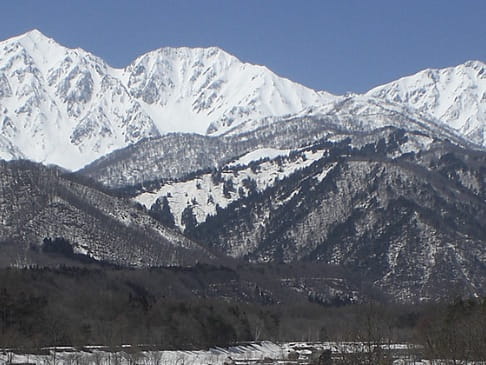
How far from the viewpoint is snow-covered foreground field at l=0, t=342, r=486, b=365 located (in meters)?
123

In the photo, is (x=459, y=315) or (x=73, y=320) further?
(x=73, y=320)

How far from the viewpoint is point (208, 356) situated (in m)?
163

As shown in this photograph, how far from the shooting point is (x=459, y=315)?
14138 cm

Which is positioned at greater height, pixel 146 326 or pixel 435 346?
pixel 146 326

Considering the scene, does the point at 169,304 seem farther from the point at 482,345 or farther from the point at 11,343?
the point at 482,345

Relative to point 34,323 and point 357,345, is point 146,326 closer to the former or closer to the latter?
point 34,323

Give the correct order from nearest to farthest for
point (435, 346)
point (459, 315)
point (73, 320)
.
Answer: point (435, 346)
point (459, 315)
point (73, 320)

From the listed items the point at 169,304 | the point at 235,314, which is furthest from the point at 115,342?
the point at 235,314

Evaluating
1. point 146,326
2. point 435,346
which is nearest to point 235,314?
point 146,326

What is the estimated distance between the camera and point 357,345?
305 ft

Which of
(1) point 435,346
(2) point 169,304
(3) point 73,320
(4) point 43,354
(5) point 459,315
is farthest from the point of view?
(2) point 169,304

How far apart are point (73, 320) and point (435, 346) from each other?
7766 cm

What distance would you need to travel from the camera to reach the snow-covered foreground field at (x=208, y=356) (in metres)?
123

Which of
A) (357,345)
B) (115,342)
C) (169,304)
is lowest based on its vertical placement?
(357,345)
